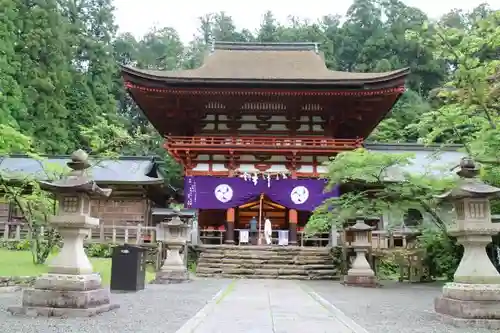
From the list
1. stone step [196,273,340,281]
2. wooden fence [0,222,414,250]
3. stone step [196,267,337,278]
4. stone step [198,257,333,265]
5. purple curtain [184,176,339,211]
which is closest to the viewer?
stone step [196,273,340,281]

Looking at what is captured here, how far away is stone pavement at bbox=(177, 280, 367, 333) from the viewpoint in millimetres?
5973

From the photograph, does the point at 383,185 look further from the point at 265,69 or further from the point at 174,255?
the point at 265,69

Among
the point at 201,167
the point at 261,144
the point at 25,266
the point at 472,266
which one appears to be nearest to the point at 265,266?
the point at 261,144

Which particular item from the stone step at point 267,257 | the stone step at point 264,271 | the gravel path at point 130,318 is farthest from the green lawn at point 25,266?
the gravel path at point 130,318

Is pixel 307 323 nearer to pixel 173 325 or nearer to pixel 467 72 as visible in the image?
pixel 173 325

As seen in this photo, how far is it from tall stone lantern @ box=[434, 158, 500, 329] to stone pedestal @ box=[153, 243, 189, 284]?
7.74 m

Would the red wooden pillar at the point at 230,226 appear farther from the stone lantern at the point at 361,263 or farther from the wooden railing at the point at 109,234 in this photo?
the stone lantern at the point at 361,263

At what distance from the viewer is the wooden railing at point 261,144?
19.5 m

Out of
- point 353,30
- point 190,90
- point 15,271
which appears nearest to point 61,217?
point 15,271

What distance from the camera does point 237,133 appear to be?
21.1 meters

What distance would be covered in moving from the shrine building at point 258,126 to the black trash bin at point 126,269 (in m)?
8.36

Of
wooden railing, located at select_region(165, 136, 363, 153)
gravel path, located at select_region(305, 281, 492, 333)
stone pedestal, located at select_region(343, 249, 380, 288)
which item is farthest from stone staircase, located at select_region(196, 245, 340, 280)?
wooden railing, located at select_region(165, 136, 363, 153)

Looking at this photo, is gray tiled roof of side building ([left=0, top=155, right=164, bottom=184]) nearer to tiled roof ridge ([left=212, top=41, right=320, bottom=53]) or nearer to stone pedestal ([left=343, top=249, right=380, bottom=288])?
tiled roof ridge ([left=212, top=41, right=320, bottom=53])

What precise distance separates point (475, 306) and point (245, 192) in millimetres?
13531
